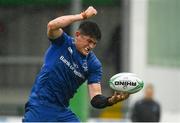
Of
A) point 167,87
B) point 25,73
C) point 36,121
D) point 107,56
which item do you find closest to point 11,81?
point 25,73

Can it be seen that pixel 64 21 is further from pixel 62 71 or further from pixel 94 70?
pixel 94 70

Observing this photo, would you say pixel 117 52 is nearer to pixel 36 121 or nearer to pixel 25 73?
pixel 25 73

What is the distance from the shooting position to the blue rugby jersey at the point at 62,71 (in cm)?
1035

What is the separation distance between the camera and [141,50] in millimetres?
18109

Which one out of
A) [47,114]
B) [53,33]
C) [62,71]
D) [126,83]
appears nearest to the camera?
[126,83]

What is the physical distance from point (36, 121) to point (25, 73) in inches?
345

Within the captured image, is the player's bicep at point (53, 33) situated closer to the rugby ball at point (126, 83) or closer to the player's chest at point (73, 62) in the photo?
the player's chest at point (73, 62)

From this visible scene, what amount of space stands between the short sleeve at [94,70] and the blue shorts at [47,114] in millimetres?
434

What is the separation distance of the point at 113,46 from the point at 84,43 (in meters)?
9.09

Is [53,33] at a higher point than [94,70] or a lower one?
higher

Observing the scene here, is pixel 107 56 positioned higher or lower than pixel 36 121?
higher

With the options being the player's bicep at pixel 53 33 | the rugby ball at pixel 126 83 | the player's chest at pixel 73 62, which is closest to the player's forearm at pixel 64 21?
the player's bicep at pixel 53 33

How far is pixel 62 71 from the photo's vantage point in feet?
34.0

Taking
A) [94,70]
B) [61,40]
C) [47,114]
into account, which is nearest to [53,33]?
[61,40]
